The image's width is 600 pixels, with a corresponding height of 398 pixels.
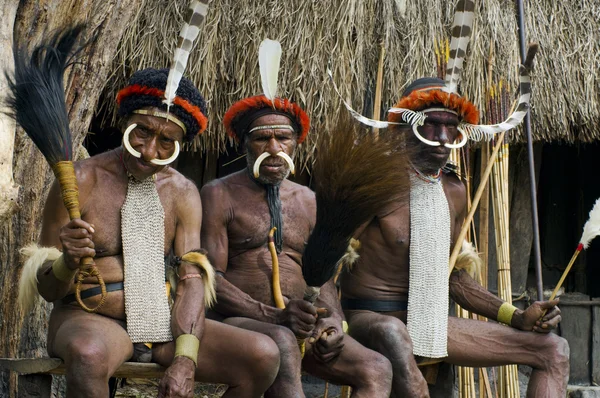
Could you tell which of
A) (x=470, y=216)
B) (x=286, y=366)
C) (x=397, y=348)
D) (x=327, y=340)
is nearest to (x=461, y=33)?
(x=470, y=216)

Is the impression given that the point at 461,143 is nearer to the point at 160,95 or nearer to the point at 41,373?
the point at 160,95

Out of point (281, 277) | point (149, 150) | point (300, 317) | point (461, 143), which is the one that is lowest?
point (300, 317)

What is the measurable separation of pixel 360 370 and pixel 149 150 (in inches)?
55.6

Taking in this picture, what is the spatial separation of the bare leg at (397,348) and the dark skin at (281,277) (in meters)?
0.12

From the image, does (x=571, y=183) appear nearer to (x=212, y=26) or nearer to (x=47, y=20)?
(x=212, y=26)

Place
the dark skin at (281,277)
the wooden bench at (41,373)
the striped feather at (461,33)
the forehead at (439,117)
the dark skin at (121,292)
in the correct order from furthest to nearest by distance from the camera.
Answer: the striped feather at (461,33), the forehead at (439,117), the dark skin at (281,277), the wooden bench at (41,373), the dark skin at (121,292)

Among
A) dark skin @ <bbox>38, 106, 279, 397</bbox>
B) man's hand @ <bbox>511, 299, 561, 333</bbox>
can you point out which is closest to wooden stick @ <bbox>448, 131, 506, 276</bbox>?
man's hand @ <bbox>511, 299, 561, 333</bbox>

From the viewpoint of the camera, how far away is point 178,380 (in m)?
3.98

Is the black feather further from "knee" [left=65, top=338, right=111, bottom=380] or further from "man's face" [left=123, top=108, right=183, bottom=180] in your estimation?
"knee" [left=65, top=338, right=111, bottom=380]

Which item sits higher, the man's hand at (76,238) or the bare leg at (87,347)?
the man's hand at (76,238)

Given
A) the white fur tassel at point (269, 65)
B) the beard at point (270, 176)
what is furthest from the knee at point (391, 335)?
the white fur tassel at point (269, 65)

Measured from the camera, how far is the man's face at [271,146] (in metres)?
4.88

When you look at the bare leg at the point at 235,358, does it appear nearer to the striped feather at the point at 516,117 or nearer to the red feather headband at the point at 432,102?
the red feather headband at the point at 432,102

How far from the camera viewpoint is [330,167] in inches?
171
